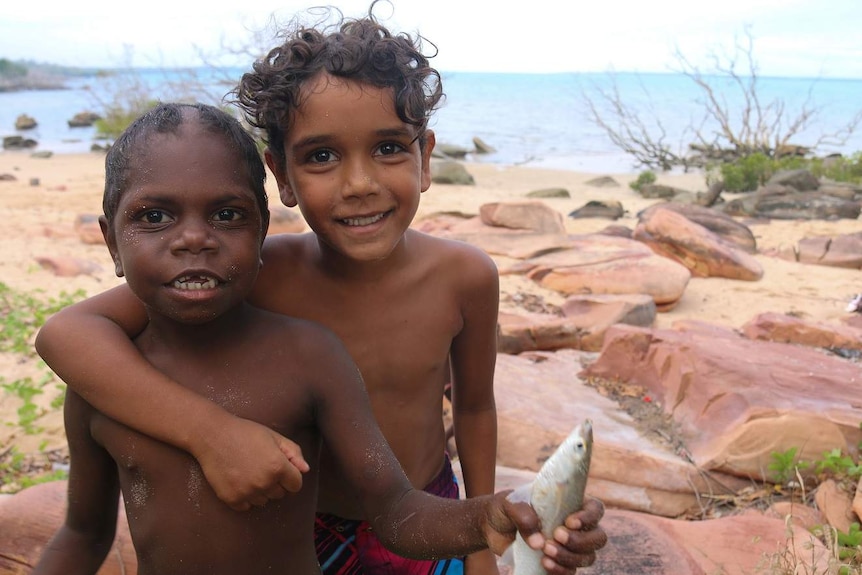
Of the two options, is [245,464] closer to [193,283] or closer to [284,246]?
[193,283]

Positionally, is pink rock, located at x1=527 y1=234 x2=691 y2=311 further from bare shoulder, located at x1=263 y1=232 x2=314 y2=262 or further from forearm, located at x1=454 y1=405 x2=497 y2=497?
bare shoulder, located at x1=263 y1=232 x2=314 y2=262

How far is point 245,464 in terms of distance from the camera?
4.51 ft

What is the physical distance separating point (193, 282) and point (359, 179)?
438mm

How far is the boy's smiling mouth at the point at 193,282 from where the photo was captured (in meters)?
1.42

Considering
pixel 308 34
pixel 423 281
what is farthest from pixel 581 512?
pixel 308 34

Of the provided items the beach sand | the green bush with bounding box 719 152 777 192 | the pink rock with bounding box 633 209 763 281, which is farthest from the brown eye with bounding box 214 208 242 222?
the green bush with bounding box 719 152 777 192

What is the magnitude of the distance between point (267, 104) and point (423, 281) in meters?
0.60

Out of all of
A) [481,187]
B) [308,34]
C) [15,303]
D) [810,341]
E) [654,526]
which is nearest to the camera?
[308,34]

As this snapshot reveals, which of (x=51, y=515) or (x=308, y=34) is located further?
(x=51, y=515)

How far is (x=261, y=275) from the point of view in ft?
6.07

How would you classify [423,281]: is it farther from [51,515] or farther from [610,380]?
[610,380]

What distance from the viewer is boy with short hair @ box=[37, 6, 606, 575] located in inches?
56.0

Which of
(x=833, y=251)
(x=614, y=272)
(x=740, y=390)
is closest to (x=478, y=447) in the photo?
(x=740, y=390)

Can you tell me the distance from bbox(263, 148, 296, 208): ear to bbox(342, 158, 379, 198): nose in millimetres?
213
